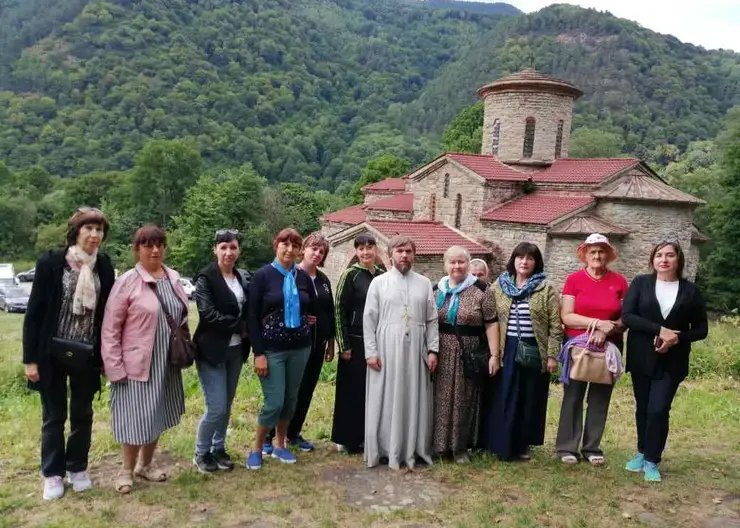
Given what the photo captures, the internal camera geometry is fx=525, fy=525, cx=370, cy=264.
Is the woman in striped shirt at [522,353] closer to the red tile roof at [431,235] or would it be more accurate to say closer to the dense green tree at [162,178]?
the red tile roof at [431,235]

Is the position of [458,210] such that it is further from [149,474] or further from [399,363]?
[149,474]

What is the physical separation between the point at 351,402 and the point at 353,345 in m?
0.46

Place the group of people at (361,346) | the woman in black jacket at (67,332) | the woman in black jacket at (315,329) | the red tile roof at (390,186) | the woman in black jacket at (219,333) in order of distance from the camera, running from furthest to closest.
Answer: the red tile roof at (390,186) → the woman in black jacket at (315,329) → the woman in black jacket at (219,333) → the group of people at (361,346) → the woman in black jacket at (67,332)

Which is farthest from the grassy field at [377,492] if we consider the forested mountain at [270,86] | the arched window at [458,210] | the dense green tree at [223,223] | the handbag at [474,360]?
the forested mountain at [270,86]

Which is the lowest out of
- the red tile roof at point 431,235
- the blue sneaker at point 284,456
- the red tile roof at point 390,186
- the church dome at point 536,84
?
the blue sneaker at point 284,456

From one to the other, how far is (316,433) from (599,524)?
2.43 metres

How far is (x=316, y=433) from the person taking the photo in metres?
4.72

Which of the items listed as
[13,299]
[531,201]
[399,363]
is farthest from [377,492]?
[13,299]

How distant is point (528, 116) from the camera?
17562mm

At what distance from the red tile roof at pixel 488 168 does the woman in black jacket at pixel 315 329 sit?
40.0 ft

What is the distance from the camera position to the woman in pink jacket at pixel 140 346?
10.6ft

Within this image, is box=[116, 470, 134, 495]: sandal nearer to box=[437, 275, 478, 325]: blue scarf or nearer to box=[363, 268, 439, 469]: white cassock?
box=[363, 268, 439, 469]: white cassock

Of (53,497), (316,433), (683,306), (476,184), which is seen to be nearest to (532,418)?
(683,306)

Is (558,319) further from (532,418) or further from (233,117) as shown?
(233,117)
